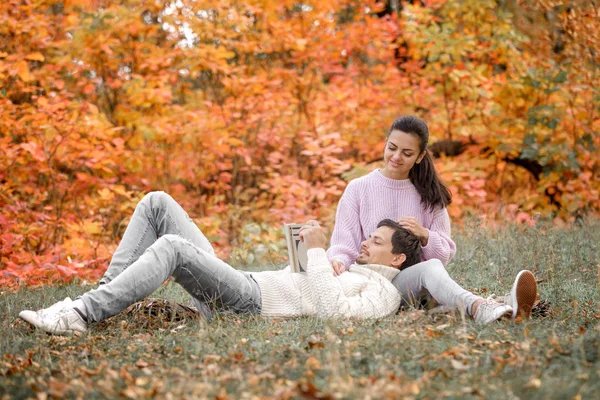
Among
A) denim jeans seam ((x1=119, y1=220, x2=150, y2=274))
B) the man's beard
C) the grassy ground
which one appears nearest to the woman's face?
the man's beard

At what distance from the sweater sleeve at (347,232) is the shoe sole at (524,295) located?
1.03m

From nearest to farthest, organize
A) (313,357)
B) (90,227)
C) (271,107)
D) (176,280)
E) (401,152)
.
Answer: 1. (313,357)
2. (176,280)
3. (401,152)
4. (90,227)
5. (271,107)

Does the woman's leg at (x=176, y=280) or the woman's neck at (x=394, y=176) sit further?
the woman's neck at (x=394, y=176)

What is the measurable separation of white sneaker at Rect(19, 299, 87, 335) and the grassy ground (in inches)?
2.1

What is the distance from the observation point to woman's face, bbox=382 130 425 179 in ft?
13.1

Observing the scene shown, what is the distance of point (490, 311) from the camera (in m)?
3.20

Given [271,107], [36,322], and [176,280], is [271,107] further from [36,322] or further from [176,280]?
[36,322]

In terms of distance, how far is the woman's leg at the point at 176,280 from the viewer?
10.2ft

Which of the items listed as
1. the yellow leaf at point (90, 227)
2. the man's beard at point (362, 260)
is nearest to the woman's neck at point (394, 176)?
the man's beard at point (362, 260)

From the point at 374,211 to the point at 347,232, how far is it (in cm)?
21

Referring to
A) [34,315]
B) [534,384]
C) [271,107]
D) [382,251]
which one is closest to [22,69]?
Result: [271,107]

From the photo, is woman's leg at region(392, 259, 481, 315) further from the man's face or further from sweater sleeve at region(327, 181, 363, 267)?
sweater sleeve at region(327, 181, 363, 267)

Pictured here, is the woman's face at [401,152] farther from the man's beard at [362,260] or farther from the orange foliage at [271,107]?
the orange foliage at [271,107]

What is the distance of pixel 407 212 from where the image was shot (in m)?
4.09
